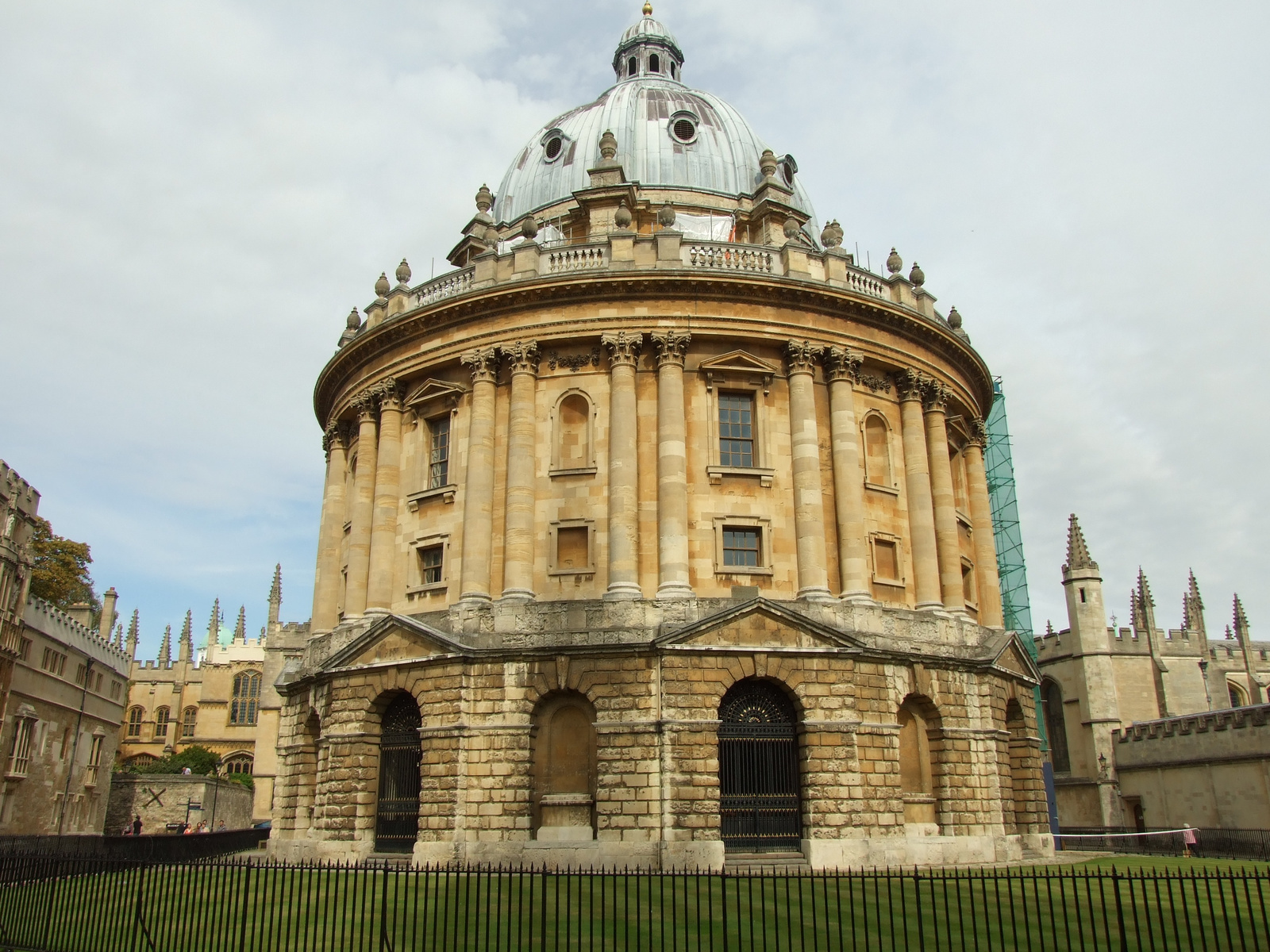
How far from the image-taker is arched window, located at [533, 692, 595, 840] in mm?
24516

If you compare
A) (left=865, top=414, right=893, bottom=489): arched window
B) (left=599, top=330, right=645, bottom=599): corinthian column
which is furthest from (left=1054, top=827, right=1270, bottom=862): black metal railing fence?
(left=599, top=330, right=645, bottom=599): corinthian column

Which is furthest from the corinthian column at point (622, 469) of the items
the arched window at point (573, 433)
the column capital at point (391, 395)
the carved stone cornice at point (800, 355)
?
the column capital at point (391, 395)

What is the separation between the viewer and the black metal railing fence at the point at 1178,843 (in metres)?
38.0

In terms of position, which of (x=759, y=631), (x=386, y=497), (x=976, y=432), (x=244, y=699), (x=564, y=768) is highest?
(x=976, y=432)

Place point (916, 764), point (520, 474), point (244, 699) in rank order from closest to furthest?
point (916, 764) → point (520, 474) → point (244, 699)

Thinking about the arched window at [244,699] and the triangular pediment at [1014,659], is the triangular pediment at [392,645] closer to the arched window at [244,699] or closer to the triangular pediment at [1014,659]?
the triangular pediment at [1014,659]

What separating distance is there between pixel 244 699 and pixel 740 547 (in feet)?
227

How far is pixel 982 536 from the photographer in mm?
33688

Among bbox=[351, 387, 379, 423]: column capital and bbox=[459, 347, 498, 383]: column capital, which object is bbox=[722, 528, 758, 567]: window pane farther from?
bbox=[351, 387, 379, 423]: column capital

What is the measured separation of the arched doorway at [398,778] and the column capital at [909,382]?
16.4 metres

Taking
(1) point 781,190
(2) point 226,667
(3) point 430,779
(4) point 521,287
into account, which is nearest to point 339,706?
(3) point 430,779

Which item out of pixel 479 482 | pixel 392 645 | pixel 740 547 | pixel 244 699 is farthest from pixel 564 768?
pixel 244 699

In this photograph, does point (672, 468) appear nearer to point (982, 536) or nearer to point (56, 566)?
point (982, 536)

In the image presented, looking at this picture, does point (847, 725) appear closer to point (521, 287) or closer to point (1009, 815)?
point (1009, 815)
